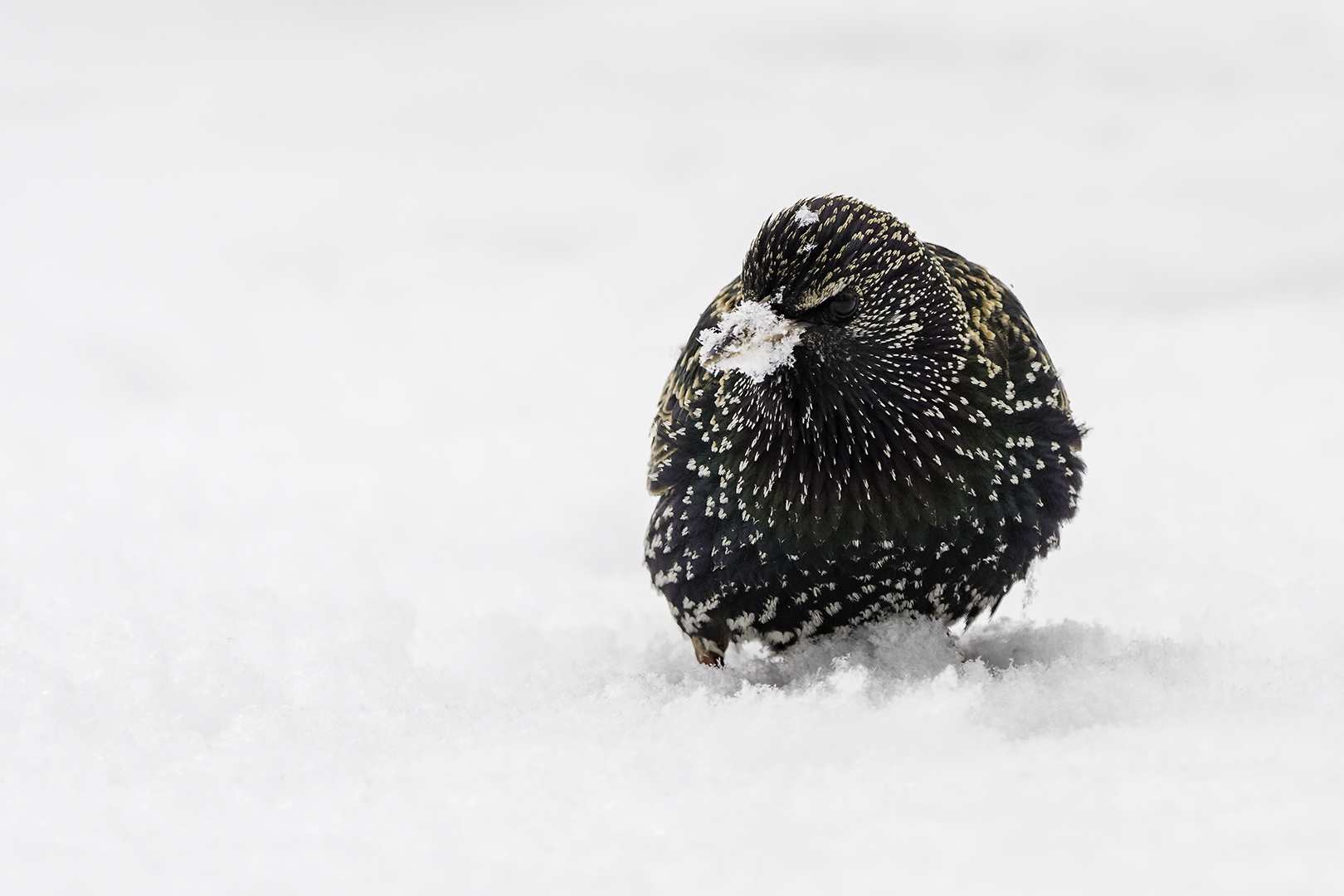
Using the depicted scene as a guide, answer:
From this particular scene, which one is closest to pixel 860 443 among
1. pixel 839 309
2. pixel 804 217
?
pixel 839 309

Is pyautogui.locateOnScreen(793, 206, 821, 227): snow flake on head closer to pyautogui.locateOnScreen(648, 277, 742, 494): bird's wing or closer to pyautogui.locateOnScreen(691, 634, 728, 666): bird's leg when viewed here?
pyautogui.locateOnScreen(648, 277, 742, 494): bird's wing

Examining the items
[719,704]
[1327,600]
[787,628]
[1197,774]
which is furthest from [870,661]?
[1327,600]

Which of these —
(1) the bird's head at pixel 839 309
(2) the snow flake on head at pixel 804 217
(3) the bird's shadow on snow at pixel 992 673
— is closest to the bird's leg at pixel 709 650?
(3) the bird's shadow on snow at pixel 992 673

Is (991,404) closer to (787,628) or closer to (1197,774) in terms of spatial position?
(787,628)

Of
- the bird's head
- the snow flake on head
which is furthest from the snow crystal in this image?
the snow flake on head

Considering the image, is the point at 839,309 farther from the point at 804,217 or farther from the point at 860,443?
the point at 860,443

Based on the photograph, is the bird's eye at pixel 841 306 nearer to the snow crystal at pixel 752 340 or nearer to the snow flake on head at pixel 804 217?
the snow crystal at pixel 752 340
